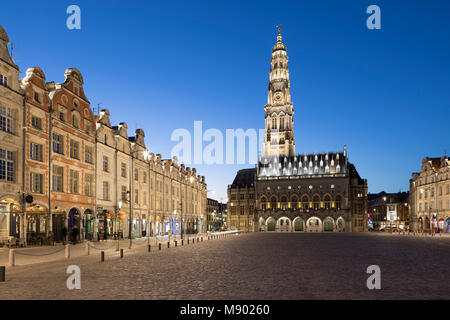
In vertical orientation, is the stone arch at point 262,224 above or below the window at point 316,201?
below

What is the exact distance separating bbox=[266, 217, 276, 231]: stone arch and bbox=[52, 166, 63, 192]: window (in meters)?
79.6

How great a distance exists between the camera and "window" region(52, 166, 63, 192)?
115ft

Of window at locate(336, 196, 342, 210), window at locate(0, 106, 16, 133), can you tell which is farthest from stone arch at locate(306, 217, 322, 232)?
window at locate(0, 106, 16, 133)

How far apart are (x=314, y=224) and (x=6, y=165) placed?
87.1 m

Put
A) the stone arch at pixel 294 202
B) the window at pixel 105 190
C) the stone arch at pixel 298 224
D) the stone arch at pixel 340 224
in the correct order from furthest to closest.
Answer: the stone arch at pixel 294 202
the stone arch at pixel 298 224
the stone arch at pixel 340 224
the window at pixel 105 190

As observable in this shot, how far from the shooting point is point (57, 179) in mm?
35656

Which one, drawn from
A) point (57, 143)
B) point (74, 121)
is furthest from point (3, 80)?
point (74, 121)

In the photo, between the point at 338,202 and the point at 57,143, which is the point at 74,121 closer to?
the point at 57,143

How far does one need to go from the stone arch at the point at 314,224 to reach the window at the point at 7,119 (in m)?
86.2

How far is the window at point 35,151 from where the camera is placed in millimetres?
32344

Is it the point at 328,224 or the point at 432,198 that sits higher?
the point at 432,198

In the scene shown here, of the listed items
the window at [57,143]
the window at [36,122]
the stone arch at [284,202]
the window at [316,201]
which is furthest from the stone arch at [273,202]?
the window at [36,122]

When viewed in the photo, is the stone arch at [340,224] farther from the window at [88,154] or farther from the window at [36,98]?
the window at [36,98]
